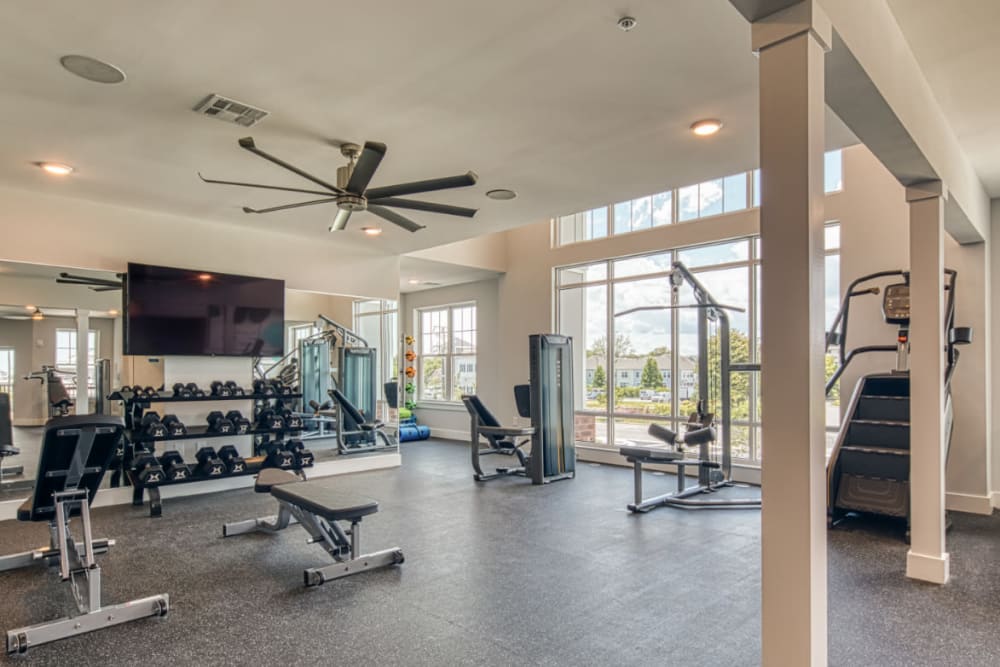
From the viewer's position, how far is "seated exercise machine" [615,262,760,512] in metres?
5.34

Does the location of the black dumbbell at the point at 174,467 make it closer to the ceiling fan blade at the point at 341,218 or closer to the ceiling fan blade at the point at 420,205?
the ceiling fan blade at the point at 341,218

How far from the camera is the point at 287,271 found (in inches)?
271

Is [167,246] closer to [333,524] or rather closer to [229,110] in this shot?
Result: [229,110]

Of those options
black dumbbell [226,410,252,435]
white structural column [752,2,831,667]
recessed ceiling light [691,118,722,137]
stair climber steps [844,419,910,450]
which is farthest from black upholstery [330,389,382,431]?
white structural column [752,2,831,667]

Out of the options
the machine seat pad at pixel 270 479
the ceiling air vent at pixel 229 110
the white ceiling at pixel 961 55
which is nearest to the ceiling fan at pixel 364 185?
the ceiling air vent at pixel 229 110

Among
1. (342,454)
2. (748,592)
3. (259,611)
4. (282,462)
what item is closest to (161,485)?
(282,462)

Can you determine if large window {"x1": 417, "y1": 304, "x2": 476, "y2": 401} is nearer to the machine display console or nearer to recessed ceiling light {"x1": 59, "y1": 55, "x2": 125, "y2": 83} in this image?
the machine display console

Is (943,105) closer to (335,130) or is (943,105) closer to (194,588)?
(335,130)

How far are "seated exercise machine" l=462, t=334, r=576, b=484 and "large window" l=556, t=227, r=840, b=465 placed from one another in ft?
3.26

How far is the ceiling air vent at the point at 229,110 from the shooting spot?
3.39m

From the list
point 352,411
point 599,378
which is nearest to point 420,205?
point 352,411

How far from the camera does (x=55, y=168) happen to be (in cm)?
451

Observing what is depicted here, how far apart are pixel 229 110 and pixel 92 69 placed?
697 millimetres

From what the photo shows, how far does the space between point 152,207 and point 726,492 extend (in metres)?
6.52
